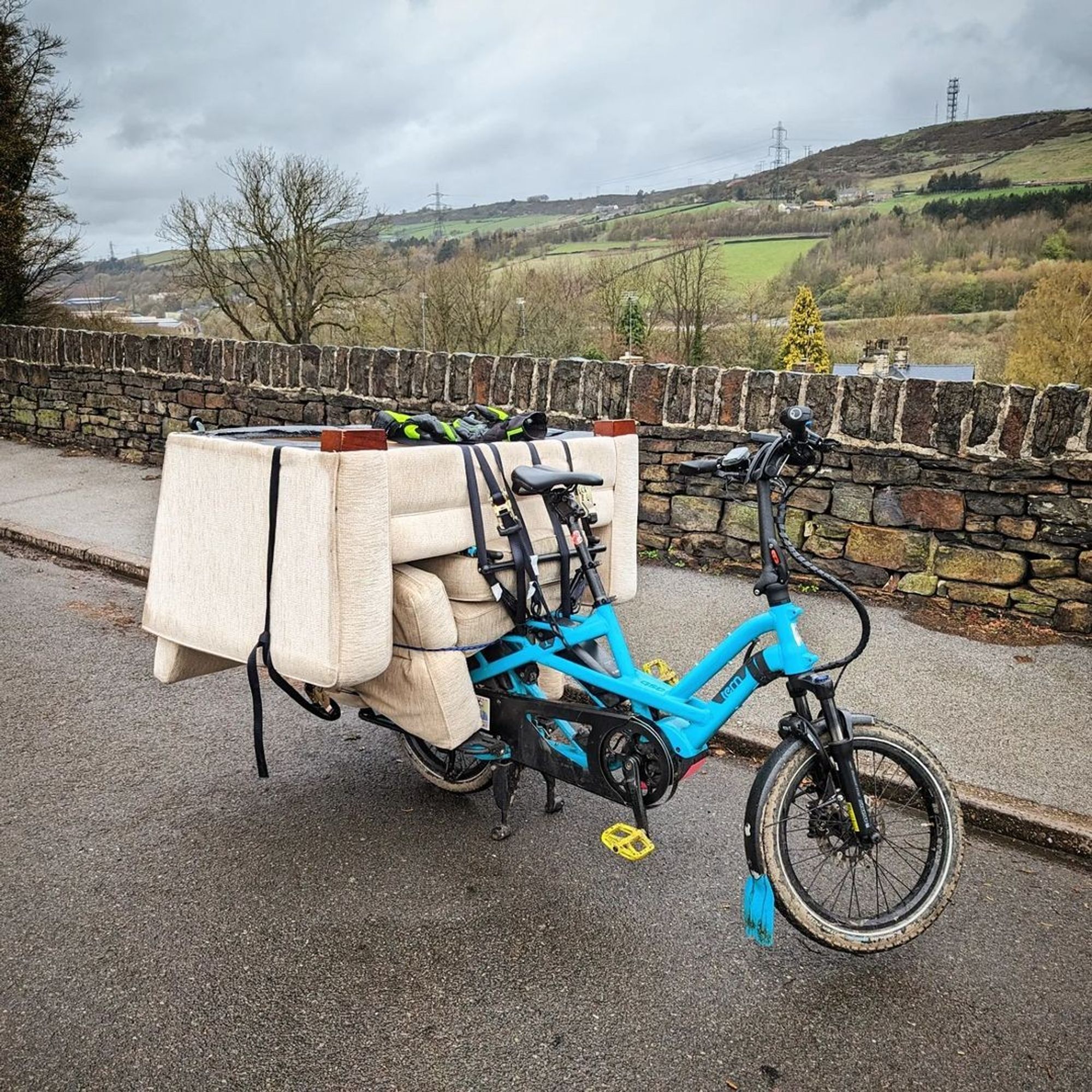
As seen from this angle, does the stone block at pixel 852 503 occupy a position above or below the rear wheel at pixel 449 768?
above

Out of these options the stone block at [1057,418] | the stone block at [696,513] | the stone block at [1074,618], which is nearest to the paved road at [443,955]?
the stone block at [1074,618]

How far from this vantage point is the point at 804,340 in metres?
39.8

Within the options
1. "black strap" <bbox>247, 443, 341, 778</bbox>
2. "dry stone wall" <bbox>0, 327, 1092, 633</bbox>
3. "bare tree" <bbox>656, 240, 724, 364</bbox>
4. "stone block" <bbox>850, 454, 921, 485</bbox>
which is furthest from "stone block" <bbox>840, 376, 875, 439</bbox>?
"bare tree" <bbox>656, 240, 724, 364</bbox>

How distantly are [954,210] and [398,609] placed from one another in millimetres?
83002

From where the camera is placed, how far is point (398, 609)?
9.86ft

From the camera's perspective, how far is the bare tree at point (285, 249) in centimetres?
3225

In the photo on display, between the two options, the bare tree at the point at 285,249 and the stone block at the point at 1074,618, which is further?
the bare tree at the point at 285,249

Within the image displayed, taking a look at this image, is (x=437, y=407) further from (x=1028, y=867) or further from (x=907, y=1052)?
(x=907, y=1052)

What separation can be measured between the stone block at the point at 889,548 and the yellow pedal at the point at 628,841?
3751mm

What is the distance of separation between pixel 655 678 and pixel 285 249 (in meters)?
32.5

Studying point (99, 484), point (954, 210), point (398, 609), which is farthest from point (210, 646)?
point (954, 210)

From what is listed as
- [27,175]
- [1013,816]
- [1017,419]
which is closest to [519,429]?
[1013,816]

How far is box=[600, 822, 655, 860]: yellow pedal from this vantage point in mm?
2881

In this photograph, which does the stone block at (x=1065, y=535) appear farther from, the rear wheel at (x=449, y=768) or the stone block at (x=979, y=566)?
the rear wheel at (x=449, y=768)
